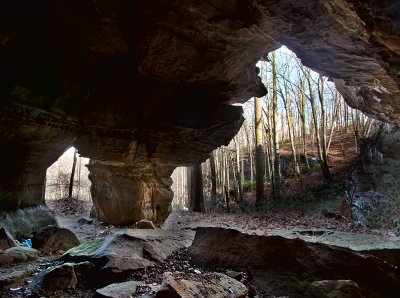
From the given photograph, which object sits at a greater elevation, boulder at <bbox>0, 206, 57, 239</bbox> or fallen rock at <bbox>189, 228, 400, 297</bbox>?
boulder at <bbox>0, 206, 57, 239</bbox>

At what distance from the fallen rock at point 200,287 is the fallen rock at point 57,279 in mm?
1732

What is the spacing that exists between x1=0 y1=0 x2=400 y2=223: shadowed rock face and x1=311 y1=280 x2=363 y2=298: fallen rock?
9.85 feet

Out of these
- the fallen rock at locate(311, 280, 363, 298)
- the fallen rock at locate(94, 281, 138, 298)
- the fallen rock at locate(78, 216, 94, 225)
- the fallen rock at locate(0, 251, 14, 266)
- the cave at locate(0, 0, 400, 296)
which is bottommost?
the fallen rock at locate(78, 216, 94, 225)

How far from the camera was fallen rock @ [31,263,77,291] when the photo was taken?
495cm

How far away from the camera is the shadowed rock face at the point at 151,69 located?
18.5 feet

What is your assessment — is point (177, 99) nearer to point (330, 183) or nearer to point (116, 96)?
point (116, 96)

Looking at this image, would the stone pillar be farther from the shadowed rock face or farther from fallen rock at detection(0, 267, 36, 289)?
fallen rock at detection(0, 267, 36, 289)

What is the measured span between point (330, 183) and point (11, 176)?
16.0m

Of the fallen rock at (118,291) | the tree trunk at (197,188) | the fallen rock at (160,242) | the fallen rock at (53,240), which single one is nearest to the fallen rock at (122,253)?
the fallen rock at (160,242)

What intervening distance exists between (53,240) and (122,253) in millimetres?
2965

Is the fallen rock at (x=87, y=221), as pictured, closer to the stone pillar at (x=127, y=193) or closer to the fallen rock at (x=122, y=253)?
the stone pillar at (x=127, y=193)

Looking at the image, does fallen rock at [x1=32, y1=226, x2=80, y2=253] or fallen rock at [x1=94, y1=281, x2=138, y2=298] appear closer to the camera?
fallen rock at [x1=94, y1=281, x2=138, y2=298]

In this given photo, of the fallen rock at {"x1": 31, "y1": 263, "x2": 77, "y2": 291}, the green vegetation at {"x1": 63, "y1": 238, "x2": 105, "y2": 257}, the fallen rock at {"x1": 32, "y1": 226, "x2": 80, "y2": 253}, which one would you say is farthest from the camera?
the fallen rock at {"x1": 32, "y1": 226, "x2": 80, "y2": 253}

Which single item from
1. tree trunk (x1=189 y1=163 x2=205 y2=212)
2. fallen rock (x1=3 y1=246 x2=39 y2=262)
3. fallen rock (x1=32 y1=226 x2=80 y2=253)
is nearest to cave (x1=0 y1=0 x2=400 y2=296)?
fallen rock (x1=32 y1=226 x2=80 y2=253)
